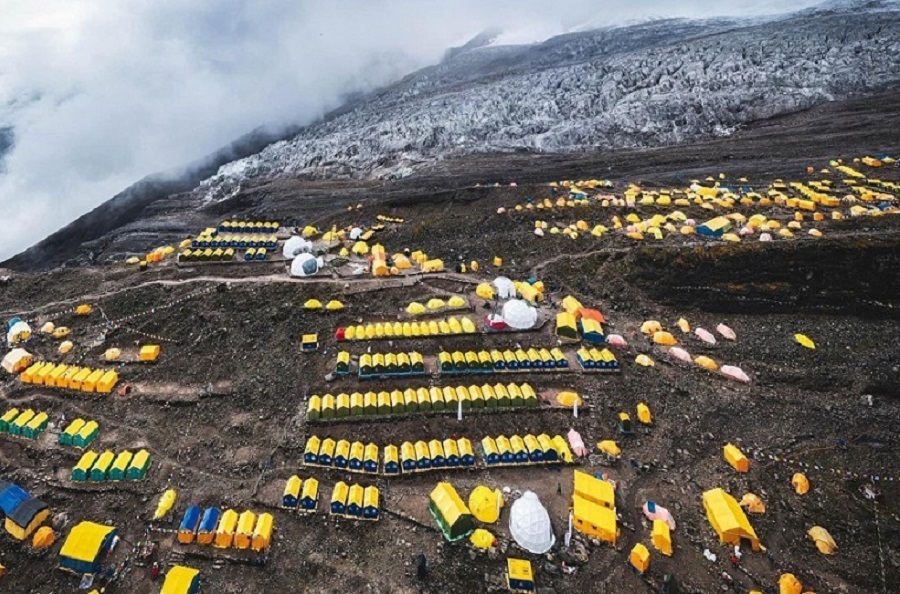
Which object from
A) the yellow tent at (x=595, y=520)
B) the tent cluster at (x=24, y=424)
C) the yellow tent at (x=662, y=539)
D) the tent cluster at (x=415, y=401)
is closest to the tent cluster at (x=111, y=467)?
the tent cluster at (x=24, y=424)

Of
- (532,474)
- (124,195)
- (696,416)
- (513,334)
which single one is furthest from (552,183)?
(124,195)

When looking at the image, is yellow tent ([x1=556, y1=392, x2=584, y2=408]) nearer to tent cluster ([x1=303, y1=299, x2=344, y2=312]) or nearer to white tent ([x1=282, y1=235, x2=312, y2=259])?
tent cluster ([x1=303, y1=299, x2=344, y2=312])

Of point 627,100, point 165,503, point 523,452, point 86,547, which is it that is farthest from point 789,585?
point 627,100

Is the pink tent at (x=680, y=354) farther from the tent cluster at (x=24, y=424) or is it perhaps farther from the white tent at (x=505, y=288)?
the tent cluster at (x=24, y=424)

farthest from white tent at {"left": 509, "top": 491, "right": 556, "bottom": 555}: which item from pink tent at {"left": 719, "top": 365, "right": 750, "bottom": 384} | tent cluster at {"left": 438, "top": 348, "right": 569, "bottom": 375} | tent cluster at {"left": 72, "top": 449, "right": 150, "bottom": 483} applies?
tent cluster at {"left": 72, "top": 449, "right": 150, "bottom": 483}

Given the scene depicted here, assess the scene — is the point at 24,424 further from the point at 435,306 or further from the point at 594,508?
the point at 594,508

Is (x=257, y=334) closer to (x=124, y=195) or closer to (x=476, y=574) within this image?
(x=476, y=574)
